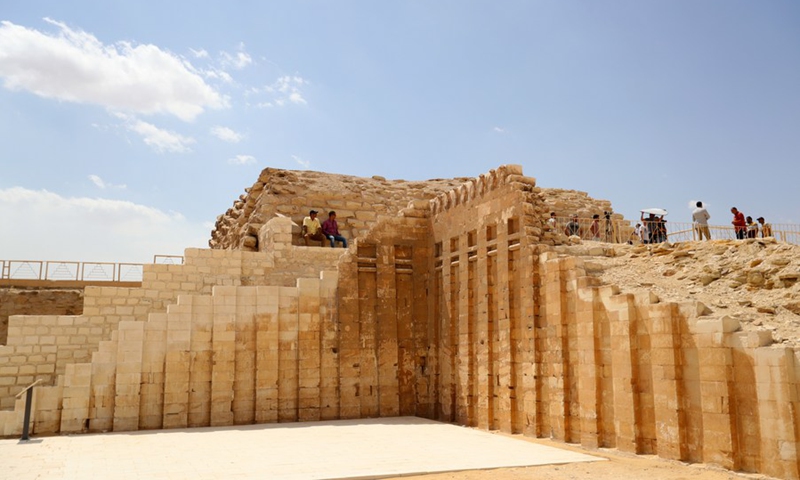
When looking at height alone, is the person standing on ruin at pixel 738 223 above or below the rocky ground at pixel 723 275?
above

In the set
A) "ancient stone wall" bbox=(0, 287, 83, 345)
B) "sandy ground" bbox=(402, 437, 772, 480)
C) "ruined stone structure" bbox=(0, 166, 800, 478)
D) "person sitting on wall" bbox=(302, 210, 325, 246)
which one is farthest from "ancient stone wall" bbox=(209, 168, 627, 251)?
"sandy ground" bbox=(402, 437, 772, 480)

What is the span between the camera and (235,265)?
17953 millimetres

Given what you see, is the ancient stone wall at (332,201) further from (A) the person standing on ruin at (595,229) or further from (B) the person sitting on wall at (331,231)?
Result: (A) the person standing on ruin at (595,229)

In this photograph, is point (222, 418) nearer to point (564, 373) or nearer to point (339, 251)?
point (339, 251)

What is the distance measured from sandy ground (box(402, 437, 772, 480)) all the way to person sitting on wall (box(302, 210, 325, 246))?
496 inches

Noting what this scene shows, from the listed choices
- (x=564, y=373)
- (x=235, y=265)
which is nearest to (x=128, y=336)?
(x=235, y=265)

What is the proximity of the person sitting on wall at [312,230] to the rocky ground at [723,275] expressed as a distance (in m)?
9.32

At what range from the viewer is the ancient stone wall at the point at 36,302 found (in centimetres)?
2155

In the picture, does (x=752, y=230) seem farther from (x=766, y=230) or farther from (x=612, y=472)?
(x=612, y=472)

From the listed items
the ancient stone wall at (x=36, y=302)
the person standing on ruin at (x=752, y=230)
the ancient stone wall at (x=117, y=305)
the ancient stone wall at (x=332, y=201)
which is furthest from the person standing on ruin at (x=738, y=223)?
the ancient stone wall at (x=36, y=302)

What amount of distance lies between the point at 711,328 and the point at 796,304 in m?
1.80

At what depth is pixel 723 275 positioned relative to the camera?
11750mm

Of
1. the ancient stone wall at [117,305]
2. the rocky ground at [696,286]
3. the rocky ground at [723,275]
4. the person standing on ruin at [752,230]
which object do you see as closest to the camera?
the rocky ground at [696,286]

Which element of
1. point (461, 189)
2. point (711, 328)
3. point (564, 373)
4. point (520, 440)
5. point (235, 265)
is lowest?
point (520, 440)
